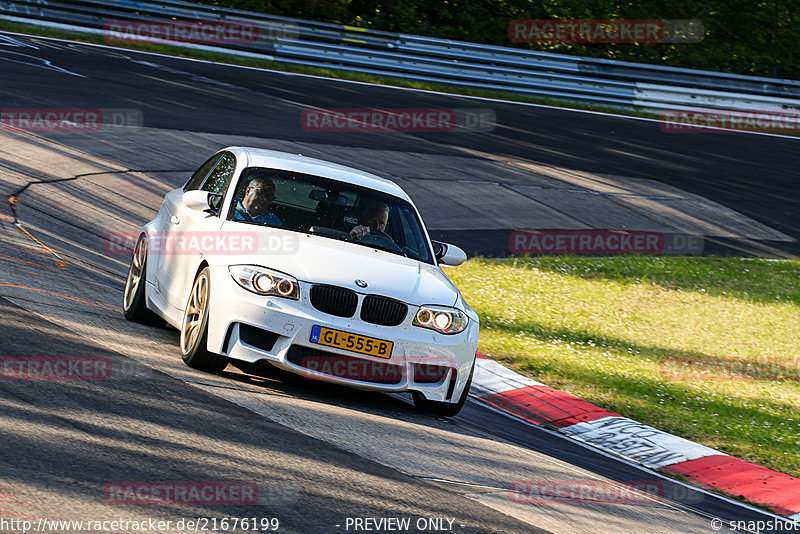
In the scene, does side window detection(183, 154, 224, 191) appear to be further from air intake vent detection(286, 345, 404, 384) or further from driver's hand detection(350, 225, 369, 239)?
air intake vent detection(286, 345, 404, 384)

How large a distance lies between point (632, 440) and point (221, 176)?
13.5 ft

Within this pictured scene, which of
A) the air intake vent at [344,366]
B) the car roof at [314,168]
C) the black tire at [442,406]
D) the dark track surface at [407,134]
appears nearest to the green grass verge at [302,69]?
the dark track surface at [407,134]

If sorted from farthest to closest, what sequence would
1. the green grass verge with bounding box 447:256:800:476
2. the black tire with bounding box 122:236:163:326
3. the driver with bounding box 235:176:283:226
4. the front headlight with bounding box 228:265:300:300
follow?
the green grass verge with bounding box 447:256:800:476
the black tire with bounding box 122:236:163:326
the driver with bounding box 235:176:283:226
the front headlight with bounding box 228:265:300:300

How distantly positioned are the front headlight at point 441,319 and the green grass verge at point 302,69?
21818 mm

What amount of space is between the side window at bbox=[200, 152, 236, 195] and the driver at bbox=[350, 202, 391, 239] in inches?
43.1

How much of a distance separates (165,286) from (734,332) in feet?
25.7

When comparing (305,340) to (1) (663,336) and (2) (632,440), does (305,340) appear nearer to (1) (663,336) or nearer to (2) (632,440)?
(2) (632,440)

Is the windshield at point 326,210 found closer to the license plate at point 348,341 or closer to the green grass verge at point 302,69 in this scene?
the license plate at point 348,341

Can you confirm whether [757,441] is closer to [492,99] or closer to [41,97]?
[41,97]

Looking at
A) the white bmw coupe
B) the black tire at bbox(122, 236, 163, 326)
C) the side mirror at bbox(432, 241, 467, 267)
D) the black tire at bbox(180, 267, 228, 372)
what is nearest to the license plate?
the white bmw coupe

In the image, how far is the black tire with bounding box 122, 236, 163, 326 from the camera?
8.41m

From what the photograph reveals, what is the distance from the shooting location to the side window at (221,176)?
828 centimetres

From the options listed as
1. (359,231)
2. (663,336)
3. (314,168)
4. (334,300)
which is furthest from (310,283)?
(663,336)

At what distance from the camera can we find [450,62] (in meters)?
30.5
